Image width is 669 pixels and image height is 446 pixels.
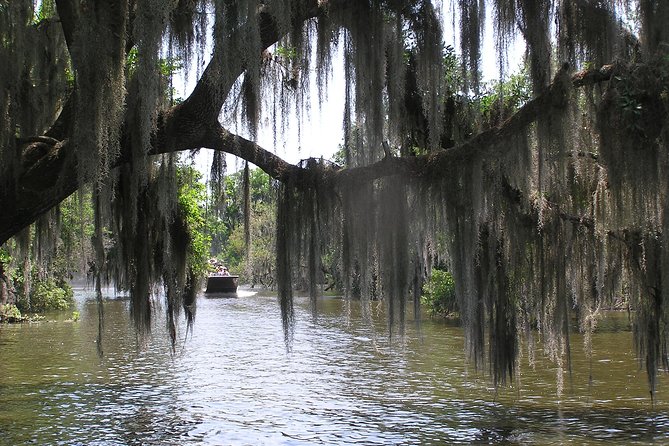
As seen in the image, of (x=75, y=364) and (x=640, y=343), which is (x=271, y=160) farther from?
(x=75, y=364)

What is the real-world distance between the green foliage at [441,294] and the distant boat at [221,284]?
84.4 feet

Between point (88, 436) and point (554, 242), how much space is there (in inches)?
233

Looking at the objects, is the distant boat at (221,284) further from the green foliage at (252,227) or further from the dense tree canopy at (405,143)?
the dense tree canopy at (405,143)

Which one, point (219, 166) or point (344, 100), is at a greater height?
point (344, 100)

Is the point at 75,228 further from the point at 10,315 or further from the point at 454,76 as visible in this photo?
the point at 10,315

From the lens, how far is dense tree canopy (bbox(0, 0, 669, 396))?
5582 mm

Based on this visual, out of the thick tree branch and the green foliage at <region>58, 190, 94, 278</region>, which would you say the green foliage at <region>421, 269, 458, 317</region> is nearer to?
the green foliage at <region>58, 190, 94, 278</region>

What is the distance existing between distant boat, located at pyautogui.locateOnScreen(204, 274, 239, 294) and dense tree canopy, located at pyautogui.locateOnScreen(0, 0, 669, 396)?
4310cm

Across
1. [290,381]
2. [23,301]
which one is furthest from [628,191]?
[23,301]

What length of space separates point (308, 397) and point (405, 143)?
5744 millimetres

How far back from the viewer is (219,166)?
723 cm

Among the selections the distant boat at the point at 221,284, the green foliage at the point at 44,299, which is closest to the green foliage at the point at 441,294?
the green foliage at the point at 44,299

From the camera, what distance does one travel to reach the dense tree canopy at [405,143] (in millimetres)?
5582

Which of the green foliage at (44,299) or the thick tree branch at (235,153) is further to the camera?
Answer: the green foliage at (44,299)
